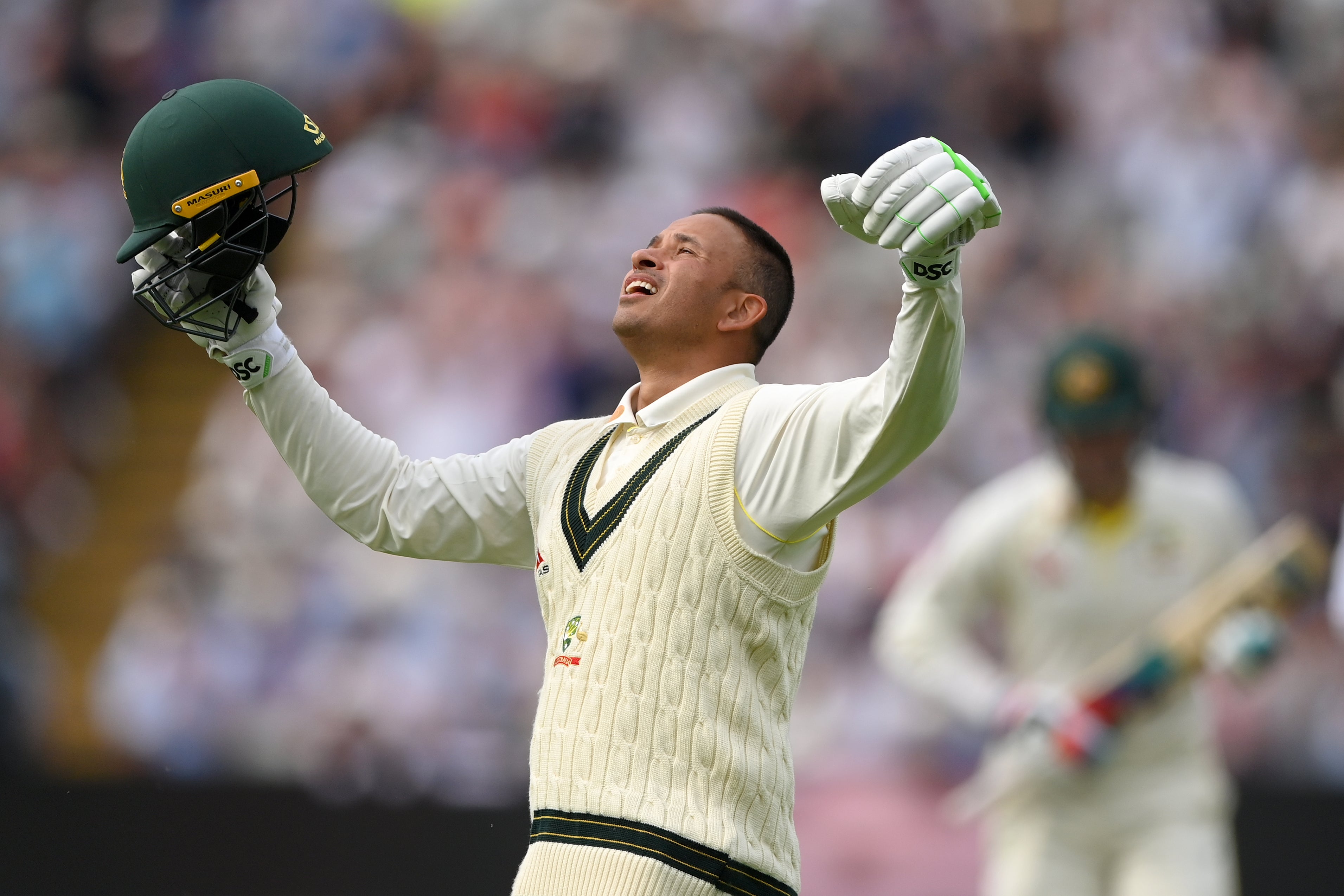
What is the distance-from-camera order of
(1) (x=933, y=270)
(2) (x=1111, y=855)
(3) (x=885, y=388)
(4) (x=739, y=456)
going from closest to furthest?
(1) (x=933, y=270) → (3) (x=885, y=388) → (4) (x=739, y=456) → (2) (x=1111, y=855)

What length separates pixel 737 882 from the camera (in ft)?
10.5

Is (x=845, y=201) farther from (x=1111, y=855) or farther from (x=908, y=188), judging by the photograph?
(x=1111, y=855)

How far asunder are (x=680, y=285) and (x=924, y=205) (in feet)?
3.07

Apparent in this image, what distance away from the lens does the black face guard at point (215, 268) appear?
3436 millimetres

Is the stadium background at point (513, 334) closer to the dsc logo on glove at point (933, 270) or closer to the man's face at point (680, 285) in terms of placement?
the man's face at point (680, 285)

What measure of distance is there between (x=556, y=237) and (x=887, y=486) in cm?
270

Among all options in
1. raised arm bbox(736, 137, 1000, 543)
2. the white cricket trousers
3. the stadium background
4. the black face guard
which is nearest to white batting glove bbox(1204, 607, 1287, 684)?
the white cricket trousers

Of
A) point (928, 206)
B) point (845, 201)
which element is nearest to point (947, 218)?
point (928, 206)

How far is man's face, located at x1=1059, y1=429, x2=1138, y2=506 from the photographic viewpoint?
5.87m

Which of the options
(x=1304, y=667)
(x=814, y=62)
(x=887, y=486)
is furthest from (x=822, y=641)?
(x=814, y=62)

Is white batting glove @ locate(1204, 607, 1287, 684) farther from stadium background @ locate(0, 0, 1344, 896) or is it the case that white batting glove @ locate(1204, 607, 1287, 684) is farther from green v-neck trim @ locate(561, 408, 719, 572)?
green v-neck trim @ locate(561, 408, 719, 572)

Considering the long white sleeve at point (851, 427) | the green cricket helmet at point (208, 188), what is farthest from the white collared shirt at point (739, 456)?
the green cricket helmet at point (208, 188)

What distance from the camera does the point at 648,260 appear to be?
12.6 ft

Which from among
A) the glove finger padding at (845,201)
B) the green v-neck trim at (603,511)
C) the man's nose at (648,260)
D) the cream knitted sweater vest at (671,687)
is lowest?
the cream knitted sweater vest at (671,687)
